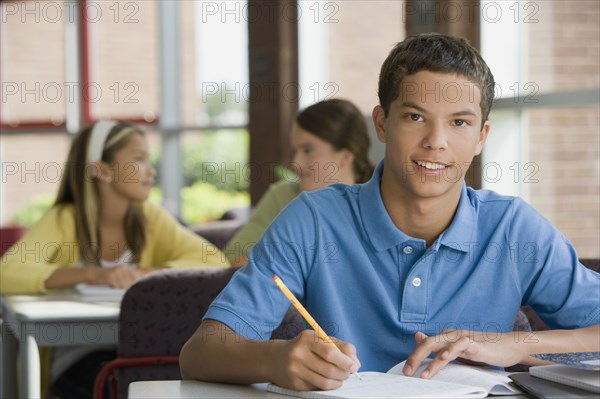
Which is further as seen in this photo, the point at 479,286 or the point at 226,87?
the point at 226,87

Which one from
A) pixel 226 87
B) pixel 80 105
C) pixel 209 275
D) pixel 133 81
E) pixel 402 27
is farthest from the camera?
pixel 133 81

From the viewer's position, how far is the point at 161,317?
2.26 meters

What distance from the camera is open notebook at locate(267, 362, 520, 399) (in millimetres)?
1324

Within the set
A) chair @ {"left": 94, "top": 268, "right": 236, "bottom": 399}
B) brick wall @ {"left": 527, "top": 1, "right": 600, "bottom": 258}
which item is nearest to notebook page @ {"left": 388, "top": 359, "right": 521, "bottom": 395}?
chair @ {"left": 94, "top": 268, "right": 236, "bottom": 399}

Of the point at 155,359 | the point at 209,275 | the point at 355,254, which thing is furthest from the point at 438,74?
the point at 155,359

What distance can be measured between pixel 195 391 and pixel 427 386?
1.10 ft

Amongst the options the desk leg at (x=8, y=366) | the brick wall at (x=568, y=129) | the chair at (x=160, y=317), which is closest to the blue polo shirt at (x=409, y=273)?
the chair at (x=160, y=317)

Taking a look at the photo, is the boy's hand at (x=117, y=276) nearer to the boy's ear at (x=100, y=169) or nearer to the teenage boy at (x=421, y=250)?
the boy's ear at (x=100, y=169)

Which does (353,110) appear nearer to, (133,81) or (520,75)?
(520,75)

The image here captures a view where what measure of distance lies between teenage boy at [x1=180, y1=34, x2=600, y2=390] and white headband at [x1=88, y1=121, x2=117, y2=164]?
2.05 m

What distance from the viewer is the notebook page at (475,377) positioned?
4.58 feet

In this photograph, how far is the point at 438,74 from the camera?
1749 millimetres

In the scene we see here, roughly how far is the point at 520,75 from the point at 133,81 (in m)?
5.54

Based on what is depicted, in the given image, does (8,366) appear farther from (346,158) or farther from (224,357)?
(224,357)
